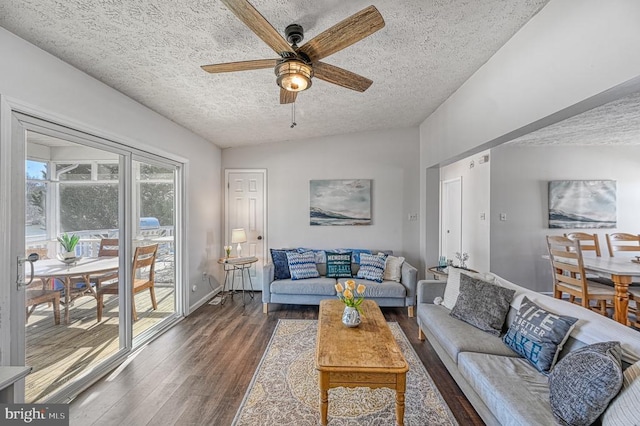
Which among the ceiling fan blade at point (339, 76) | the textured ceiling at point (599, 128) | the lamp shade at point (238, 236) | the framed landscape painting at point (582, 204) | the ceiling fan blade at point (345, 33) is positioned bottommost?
the lamp shade at point (238, 236)

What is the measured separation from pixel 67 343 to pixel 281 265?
7.83 ft

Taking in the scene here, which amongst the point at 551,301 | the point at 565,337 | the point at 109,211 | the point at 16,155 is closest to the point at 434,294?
the point at 551,301

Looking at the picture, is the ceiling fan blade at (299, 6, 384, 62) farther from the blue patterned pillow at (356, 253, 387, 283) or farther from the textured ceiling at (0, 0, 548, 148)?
the blue patterned pillow at (356, 253, 387, 283)

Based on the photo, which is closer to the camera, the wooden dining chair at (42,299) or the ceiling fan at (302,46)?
the ceiling fan at (302,46)

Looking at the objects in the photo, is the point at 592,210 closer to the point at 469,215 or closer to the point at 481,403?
the point at 469,215

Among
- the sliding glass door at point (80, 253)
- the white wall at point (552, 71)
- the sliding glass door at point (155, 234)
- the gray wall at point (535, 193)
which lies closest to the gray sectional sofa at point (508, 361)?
the white wall at point (552, 71)

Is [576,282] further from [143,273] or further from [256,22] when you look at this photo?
[143,273]

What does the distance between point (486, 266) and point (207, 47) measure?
5131mm

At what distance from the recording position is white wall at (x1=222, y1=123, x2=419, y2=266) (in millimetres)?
4602

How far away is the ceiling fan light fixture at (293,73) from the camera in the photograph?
1.58 meters

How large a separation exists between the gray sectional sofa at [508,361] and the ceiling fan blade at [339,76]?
2046 mm

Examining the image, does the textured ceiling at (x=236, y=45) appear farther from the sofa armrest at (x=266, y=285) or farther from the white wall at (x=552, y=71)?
the sofa armrest at (x=266, y=285)

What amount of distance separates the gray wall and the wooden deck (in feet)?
17.7

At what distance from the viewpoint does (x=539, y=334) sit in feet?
5.87
